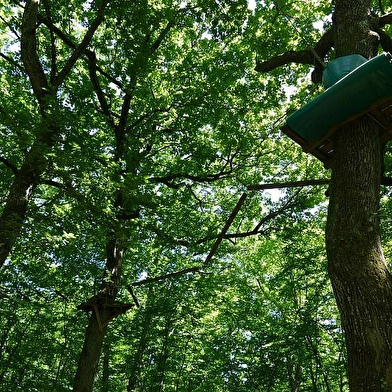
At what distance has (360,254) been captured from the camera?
2.45 meters

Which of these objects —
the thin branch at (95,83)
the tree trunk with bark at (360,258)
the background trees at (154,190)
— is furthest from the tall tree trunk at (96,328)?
the tree trunk with bark at (360,258)

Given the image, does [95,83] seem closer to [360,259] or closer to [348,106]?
[348,106]

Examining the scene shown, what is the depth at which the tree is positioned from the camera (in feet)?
7.05

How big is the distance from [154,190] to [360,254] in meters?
7.46

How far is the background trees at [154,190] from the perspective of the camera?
534 centimetres

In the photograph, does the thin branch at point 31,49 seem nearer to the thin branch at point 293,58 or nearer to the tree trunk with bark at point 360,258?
the thin branch at point 293,58

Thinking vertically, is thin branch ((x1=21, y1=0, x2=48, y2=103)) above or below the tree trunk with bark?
above

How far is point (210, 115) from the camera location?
25.2 ft

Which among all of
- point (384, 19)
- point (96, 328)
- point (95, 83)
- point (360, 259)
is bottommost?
point (360, 259)

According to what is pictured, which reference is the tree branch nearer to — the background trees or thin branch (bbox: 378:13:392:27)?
thin branch (bbox: 378:13:392:27)

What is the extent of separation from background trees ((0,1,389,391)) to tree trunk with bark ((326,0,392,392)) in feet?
10.2

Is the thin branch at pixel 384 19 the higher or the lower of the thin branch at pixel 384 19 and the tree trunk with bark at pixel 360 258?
the higher

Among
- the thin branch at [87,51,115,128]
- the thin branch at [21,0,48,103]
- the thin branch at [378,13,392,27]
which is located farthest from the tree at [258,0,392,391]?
the thin branch at [87,51,115,128]

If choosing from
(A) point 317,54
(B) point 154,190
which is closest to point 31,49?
(A) point 317,54
